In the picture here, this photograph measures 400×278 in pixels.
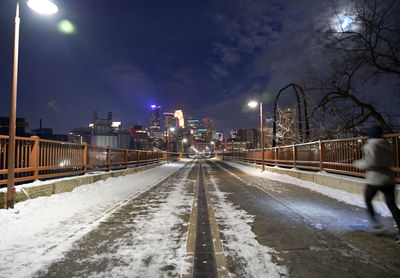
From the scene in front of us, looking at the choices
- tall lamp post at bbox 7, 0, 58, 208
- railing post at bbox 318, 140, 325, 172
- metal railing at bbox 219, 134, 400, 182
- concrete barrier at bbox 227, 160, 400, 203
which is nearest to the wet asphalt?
concrete barrier at bbox 227, 160, 400, 203

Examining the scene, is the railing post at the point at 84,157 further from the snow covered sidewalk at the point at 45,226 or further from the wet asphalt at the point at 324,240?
the wet asphalt at the point at 324,240

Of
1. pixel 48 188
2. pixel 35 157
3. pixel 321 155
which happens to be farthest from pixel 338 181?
pixel 35 157

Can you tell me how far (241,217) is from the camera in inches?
A: 216

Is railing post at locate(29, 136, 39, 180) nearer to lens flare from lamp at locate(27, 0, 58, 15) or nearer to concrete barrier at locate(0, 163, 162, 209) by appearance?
concrete barrier at locate(0, 163, 162, 209)

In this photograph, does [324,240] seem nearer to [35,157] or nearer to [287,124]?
[35,157]

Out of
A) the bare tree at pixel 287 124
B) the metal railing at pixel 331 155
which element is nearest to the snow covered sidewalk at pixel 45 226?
the metal railing at pixel 331 155

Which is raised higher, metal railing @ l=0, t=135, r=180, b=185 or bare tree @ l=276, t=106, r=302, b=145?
bare tree @ l=276, t=106, r=302, b=145

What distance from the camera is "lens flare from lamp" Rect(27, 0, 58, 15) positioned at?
20.0ft

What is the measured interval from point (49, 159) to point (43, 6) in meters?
5.07

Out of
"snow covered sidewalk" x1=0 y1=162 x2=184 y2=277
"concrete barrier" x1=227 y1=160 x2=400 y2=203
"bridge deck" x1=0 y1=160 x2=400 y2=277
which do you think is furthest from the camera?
"concrete barrier" x1=227 y1=160 x2=400 y2=203

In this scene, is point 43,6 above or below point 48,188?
above

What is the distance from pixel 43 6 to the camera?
622 cm

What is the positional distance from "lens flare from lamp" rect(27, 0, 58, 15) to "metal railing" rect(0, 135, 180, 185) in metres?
3.71

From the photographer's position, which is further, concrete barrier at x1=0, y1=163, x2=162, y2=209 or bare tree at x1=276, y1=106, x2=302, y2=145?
bare tree at x1=276, y1=106, x2=302, y2=145
